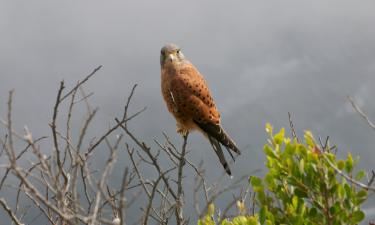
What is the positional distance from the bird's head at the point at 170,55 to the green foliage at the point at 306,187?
132 inches

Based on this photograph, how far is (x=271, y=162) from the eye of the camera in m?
3.34

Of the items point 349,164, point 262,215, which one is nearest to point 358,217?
point 349,164

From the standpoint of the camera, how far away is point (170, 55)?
6578 mm

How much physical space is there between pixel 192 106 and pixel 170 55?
82 centimetres

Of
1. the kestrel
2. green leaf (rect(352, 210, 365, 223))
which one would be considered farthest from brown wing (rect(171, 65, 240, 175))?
green leaf (rect(352, 210, 365, 223))

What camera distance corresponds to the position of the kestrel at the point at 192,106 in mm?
6086

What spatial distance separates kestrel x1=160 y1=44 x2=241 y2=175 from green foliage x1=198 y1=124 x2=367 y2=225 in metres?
2.50

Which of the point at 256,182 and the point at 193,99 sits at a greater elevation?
the point at 193,99

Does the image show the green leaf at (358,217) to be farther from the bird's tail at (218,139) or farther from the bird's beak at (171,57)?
the bird's beak at (171,57)

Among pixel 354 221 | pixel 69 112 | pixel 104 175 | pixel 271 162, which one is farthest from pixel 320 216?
pixel 69 112

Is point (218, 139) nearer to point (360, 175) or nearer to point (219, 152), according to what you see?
point (219, 152)

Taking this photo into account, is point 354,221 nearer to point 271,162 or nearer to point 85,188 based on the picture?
point 271,162

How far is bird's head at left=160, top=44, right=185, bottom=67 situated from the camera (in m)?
6.57

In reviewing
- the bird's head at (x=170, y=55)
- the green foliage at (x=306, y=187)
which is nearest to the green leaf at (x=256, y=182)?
the green foliage at (x=306, y=187)
